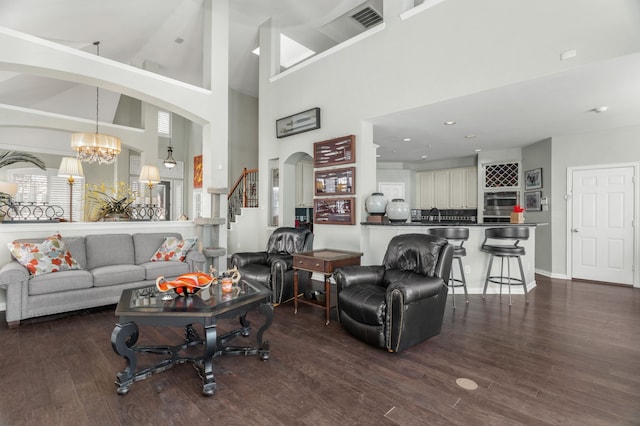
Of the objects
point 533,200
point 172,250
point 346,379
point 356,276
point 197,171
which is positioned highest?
point 197,171

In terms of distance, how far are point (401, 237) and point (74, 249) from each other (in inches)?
160

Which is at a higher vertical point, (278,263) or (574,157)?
(574,157)

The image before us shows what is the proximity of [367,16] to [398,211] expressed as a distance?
13.8 feet

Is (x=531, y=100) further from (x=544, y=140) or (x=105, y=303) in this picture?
(x=105, y=303)

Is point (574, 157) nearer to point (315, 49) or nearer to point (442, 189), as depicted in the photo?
point (442, 189)

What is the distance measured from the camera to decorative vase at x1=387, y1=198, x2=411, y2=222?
4.75m

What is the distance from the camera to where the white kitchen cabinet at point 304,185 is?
8227 millimetres

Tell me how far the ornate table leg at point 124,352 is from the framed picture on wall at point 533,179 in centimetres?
725

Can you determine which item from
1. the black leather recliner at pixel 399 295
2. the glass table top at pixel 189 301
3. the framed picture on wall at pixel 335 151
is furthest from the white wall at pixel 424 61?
the glass table top at pixel 189 301

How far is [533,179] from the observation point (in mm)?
6641

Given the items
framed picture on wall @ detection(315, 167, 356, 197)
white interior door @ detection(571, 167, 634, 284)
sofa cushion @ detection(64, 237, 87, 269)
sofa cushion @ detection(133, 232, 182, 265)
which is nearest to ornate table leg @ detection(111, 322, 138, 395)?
sofa cushion @ detection(64, 237, 87, 269)

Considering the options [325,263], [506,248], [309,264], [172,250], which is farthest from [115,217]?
[506,248]

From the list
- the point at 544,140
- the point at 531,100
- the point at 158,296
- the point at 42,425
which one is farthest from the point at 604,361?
the point at 544,140

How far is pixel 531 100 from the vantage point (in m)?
4.11
